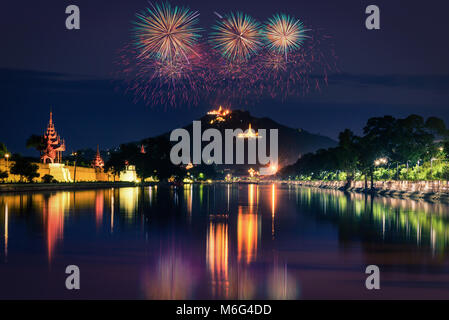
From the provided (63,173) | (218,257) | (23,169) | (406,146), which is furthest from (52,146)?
(218,257)

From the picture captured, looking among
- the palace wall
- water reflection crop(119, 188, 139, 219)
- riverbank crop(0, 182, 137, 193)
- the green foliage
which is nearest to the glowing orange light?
water reflection crop(119, 188, 139, 219)

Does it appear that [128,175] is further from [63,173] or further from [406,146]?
[406,146]

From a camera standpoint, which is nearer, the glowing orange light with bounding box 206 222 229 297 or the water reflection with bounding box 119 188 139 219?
the glowing orange light with bounding box 206 222 229 297

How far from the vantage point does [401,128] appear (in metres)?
86.9

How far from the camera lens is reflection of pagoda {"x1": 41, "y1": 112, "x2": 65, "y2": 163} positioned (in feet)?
389

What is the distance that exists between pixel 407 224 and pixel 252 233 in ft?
26.7

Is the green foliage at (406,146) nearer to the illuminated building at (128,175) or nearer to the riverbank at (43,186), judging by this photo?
the riverbank at (43,186)

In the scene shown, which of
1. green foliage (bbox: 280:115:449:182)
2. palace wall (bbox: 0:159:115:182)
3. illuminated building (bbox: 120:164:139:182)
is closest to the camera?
green foliage (bbox: 280:115:449:182)

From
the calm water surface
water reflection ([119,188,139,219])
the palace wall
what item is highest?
the palace wall

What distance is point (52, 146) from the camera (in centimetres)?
11981

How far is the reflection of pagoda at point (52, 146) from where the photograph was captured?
11844 centimetres

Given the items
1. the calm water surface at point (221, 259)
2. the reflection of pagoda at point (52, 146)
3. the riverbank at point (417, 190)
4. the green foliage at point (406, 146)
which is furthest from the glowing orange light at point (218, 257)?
the reflection of pagoda at point (52, 146)

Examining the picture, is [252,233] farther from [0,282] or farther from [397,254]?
[0,282]

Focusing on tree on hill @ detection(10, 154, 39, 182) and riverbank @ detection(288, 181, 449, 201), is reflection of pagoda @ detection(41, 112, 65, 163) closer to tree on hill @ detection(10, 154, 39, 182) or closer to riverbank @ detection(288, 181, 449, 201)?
tree on hill @ detection(10, 154, 39, 182)
